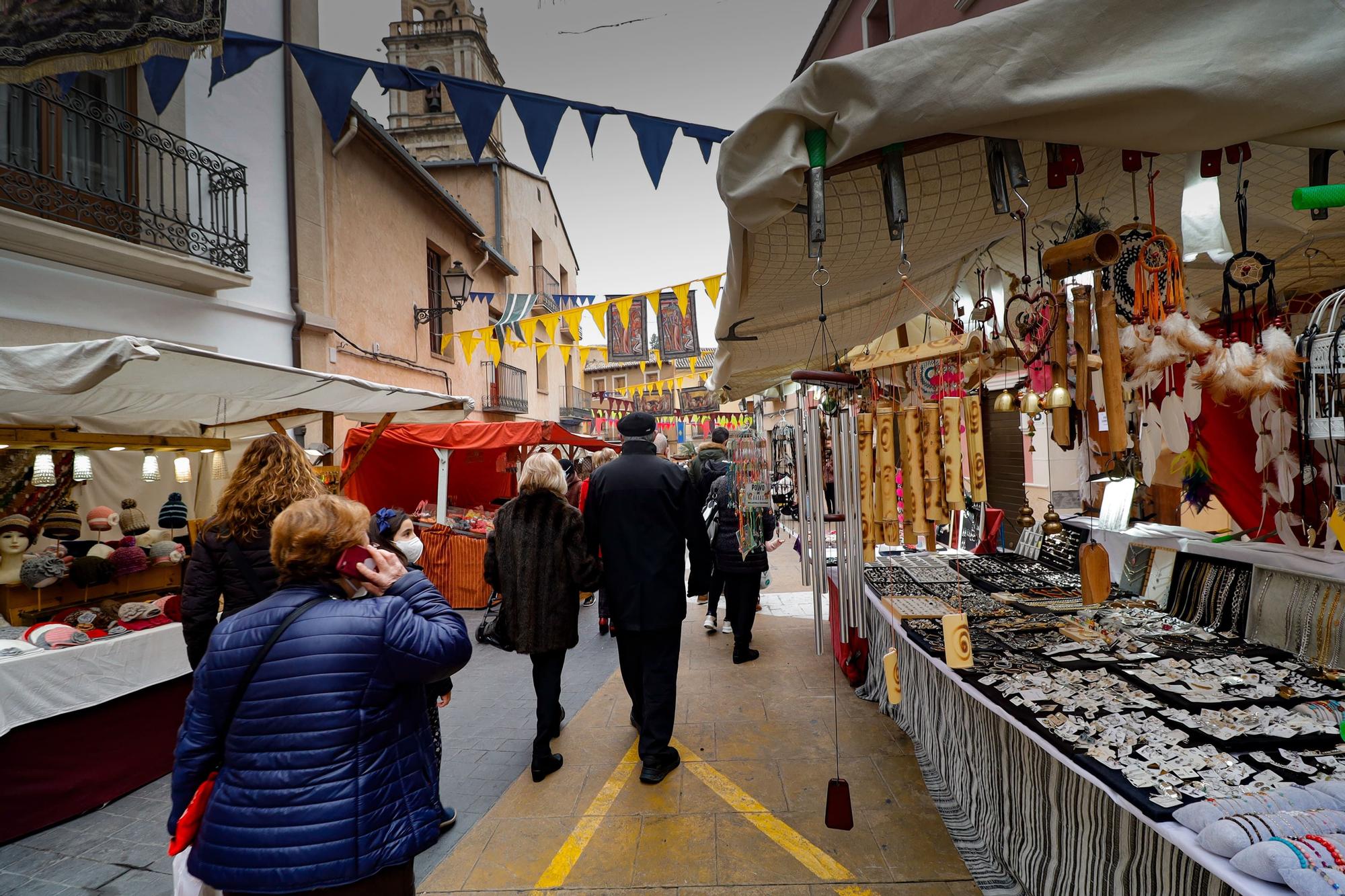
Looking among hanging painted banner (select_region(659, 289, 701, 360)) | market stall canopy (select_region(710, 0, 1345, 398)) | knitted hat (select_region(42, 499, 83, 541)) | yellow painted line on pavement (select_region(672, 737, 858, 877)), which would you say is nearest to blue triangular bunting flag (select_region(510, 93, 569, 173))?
market stall canopy (select_region(710, 0, 1345, 398))

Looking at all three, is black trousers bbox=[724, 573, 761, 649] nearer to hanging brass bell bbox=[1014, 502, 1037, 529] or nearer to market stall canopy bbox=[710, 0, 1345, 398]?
hanging brass bell bbox=[1014, 502, 1037, 529]

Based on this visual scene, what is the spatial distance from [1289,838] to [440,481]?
7.99 m

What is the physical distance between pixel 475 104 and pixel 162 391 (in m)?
2.71

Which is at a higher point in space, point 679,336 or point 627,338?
point 627,338

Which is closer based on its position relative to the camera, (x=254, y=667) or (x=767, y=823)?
(x=254, y=667)

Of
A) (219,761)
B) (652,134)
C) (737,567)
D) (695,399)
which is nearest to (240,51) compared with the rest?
(652,134)

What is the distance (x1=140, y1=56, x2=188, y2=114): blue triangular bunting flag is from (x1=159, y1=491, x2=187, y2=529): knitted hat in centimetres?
332

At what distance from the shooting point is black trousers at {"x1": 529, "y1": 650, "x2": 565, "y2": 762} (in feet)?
11.5

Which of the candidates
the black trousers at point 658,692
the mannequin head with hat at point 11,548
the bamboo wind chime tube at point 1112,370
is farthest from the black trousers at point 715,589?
the mannequin head with hat at point 11,548

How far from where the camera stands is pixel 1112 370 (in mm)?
1961

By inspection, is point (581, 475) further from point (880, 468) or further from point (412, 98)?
point (412, 98)

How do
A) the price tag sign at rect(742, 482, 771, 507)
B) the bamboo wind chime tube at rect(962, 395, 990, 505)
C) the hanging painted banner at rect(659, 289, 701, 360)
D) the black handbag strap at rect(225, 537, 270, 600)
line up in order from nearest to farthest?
the bamboo wind chime tube at rect(962, 395, 990, 505) → the black handbag strap at rect(225, 537, 270, 600) → the price tag sign at rect(742, 482, 771, 507) → the hanging painted banner at rect(659, 289, 701, 360)

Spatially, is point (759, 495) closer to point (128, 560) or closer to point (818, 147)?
point (818, 147)

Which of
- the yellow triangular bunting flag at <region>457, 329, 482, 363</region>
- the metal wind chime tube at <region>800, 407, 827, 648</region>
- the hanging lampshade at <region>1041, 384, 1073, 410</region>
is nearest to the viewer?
the hanging lampshade at <region>1041, 384, 1073, 410</region>
